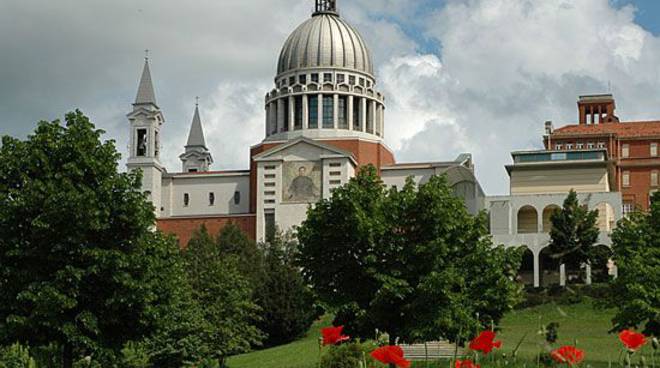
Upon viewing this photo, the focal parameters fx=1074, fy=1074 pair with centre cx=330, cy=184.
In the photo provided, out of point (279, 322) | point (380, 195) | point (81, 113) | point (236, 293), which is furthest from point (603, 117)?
point (81, 113)

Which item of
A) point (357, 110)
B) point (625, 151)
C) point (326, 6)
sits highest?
point (326, 6)

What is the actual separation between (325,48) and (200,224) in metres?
21.9

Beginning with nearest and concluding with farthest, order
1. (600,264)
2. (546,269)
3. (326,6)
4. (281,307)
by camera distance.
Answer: (281,307) → (600,264) → (546,269) → (326,6)

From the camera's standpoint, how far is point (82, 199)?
2633cm

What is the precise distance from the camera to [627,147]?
316 feet

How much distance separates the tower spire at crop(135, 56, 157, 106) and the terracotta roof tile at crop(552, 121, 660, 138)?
37616mm

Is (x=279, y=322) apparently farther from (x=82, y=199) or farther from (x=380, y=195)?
(x=82, y=199)

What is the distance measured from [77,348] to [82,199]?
14.6ft

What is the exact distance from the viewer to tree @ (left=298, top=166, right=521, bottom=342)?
98.1ft

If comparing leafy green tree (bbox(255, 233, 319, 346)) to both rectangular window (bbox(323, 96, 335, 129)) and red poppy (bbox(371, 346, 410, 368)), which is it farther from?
red poppy (bbox(371, 346, 410, 368))

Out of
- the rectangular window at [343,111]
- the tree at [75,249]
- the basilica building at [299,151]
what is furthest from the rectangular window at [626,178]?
the tree at [75,249]

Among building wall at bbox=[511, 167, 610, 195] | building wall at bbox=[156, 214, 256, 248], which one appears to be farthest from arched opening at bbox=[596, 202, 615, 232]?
building wall at bbox=[156, 214, 256, 248]

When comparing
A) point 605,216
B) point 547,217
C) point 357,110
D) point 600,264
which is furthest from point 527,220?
point 357,110

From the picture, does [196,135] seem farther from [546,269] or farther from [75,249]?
[75,249]
